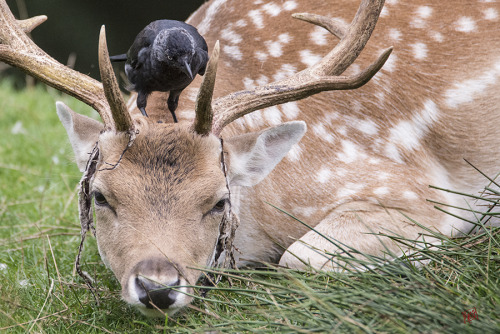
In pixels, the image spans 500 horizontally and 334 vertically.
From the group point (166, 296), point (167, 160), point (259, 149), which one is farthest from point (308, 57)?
point (166, 296)

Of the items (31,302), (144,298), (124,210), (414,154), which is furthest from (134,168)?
(414,154)

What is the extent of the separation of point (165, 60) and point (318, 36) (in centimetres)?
102

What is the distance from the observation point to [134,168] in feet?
8.99

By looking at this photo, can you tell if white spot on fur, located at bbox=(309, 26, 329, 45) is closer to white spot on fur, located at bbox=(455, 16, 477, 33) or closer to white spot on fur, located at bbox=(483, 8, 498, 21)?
white spot on fur, located at bbox=(455, 16, 477, 33)

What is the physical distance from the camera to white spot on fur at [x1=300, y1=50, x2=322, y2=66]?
3.57 meters

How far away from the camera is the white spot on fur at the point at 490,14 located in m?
3.72

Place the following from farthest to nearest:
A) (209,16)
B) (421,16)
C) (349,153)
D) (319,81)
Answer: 1. (209,16)
2. (421,16)
3. (349,153)
4. (319,81)

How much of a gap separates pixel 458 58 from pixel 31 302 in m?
2.29

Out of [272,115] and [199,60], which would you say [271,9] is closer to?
[272,115]

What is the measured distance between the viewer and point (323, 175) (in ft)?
11.3

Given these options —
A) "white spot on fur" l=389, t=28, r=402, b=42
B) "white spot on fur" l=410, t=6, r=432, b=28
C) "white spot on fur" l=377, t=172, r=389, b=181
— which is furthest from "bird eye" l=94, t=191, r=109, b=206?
"white spot on fur" l=410, t=6, r=432, b=28

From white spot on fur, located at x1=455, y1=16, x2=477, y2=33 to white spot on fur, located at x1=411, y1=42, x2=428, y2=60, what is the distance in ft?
0.67

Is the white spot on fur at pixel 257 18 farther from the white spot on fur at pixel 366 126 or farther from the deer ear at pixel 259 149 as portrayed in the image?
the deer ear at pixel 259 149

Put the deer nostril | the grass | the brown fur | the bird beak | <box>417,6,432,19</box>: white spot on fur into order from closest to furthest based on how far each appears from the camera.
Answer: the grass < the deer nostril < the bird beak < the brown fur < <box>417,6,432,19</box>: white spot on fur
